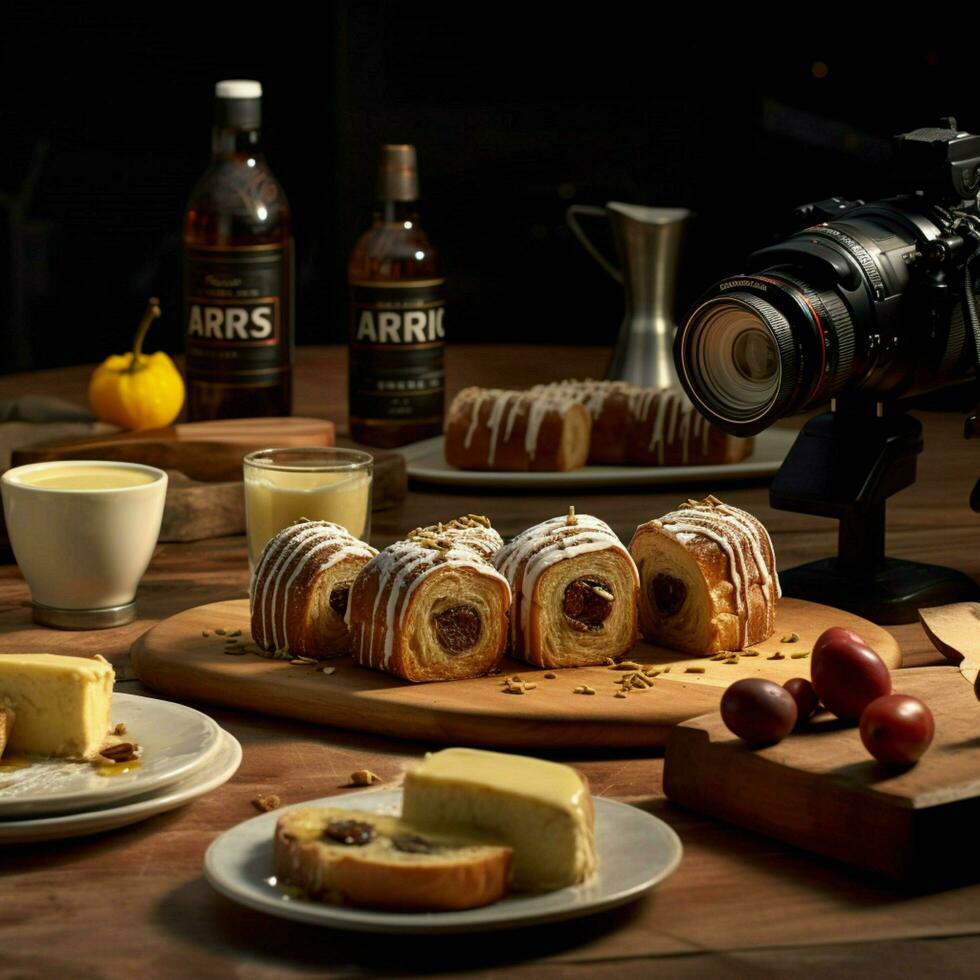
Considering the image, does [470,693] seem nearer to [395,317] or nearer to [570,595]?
[570,595]

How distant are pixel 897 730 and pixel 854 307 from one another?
0.60m

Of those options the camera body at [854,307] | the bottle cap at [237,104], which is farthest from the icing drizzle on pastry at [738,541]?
the bottle cap at [237,104]

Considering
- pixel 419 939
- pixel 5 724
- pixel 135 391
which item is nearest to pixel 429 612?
pixel 5 724

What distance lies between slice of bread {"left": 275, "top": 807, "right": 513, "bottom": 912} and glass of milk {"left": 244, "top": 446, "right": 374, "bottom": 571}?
Answer: 79 centimetres

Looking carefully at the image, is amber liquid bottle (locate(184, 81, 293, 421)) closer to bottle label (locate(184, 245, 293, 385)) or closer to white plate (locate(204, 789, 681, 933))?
bottle label (locate(184, 245, 293, 385))

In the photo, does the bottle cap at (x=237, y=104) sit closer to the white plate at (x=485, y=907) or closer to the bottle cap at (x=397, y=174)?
the bottle cap at (x=397, y=174)

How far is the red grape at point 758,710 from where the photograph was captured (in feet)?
3.88

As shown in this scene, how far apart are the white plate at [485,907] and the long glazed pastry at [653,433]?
49.8 inches

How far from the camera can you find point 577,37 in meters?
3.64

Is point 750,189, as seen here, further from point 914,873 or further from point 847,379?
point 914,873

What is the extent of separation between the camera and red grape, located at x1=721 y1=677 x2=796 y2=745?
1183 millimetres

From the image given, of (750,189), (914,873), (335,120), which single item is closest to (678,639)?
(914,873)

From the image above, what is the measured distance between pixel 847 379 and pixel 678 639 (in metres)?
0.30

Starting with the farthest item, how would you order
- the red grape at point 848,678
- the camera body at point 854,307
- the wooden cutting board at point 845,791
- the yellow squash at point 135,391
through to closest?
the yellow squash at point 135,391 < the camera body at point 854,307 < the red grape at point 848,678 < the wooden cutting board at point 845,791
